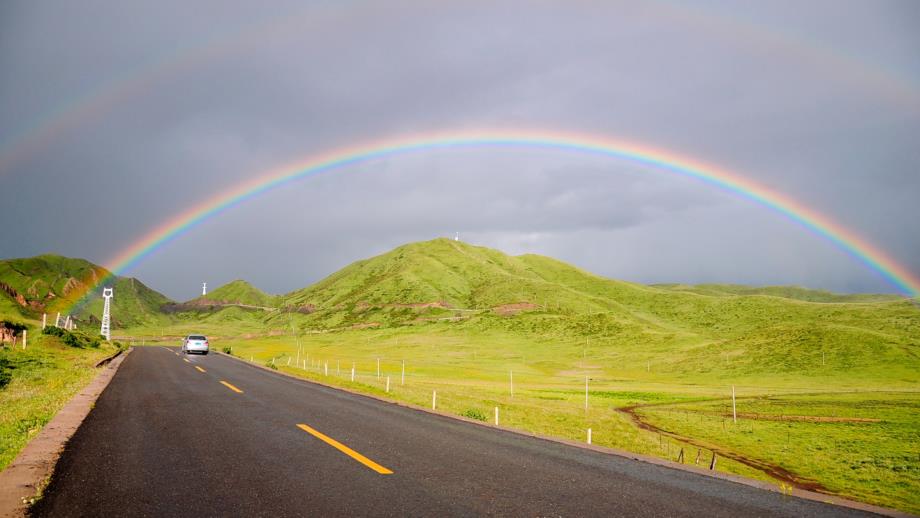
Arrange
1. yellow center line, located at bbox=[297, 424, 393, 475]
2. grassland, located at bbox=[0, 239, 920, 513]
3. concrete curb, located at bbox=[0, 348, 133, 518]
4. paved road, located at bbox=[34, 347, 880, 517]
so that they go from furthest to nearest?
grassland, located at bbox=[0, 239, 920, 513] < yellow center line, located at bbox=[297, 424, 393, 475] < paved road, located at bbox=[34, 347, 880, 517] < concrete curb, located at bbox=[0, 348, 133, 518]

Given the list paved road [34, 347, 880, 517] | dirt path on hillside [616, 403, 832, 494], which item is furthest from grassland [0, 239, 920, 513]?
paved road [34, 347, 880, 517]

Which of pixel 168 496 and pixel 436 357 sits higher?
pixel 168 496

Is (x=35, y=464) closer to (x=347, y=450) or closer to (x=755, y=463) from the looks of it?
(x=347, y=450)

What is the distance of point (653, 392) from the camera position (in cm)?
5672

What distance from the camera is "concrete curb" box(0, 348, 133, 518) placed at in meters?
6.89

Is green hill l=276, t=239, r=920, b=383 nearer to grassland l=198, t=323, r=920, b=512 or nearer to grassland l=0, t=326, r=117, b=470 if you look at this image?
grassland l=198, t=323, r=920, b=512

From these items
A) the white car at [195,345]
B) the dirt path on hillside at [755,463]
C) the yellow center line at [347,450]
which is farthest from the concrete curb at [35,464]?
the white car at [195,345]

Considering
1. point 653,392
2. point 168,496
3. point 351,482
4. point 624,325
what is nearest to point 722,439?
point 653,392

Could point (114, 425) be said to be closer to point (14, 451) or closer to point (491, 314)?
point (14, 451)

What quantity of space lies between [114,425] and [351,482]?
912 cm

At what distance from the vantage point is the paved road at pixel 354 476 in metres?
7.03

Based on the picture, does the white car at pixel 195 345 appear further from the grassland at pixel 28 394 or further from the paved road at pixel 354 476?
the paved road at pixel 354 476

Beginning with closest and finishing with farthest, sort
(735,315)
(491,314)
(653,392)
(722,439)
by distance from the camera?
(722,439)
(653,392)
(491,314)
(735,315)

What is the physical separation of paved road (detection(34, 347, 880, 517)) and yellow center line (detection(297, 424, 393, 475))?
8cm
